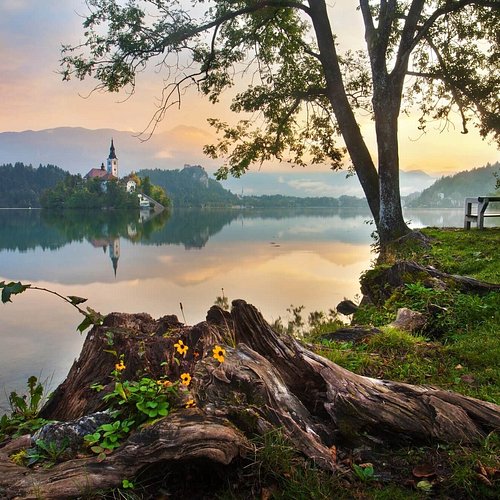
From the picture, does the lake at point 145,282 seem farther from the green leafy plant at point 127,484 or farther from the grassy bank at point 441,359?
the green leafy plant at point 127,484

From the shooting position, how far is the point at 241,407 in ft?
9.70

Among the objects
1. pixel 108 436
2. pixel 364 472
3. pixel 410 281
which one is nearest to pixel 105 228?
pixel 410 281

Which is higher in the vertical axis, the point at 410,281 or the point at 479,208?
the point at 479,208

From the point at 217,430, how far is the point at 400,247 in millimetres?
10607

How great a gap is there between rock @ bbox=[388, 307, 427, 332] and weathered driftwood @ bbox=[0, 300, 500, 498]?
2.82 metres

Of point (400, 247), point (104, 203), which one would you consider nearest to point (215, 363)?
point (400, 247)

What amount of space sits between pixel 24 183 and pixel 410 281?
200 metres

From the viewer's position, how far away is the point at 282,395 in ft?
10.6

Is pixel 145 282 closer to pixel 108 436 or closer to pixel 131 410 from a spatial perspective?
pixel 131 410

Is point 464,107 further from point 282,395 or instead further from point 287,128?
point 282,395

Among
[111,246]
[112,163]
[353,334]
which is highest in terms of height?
[112,163]

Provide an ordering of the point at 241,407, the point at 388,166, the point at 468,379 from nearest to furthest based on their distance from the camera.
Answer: the point at 241,407 < the point at 468,379 < the point at 388,166

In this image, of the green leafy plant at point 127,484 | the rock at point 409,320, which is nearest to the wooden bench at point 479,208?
the rock at point 409,320

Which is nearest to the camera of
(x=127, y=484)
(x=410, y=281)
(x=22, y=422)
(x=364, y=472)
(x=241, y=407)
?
(x=127, y=484)
